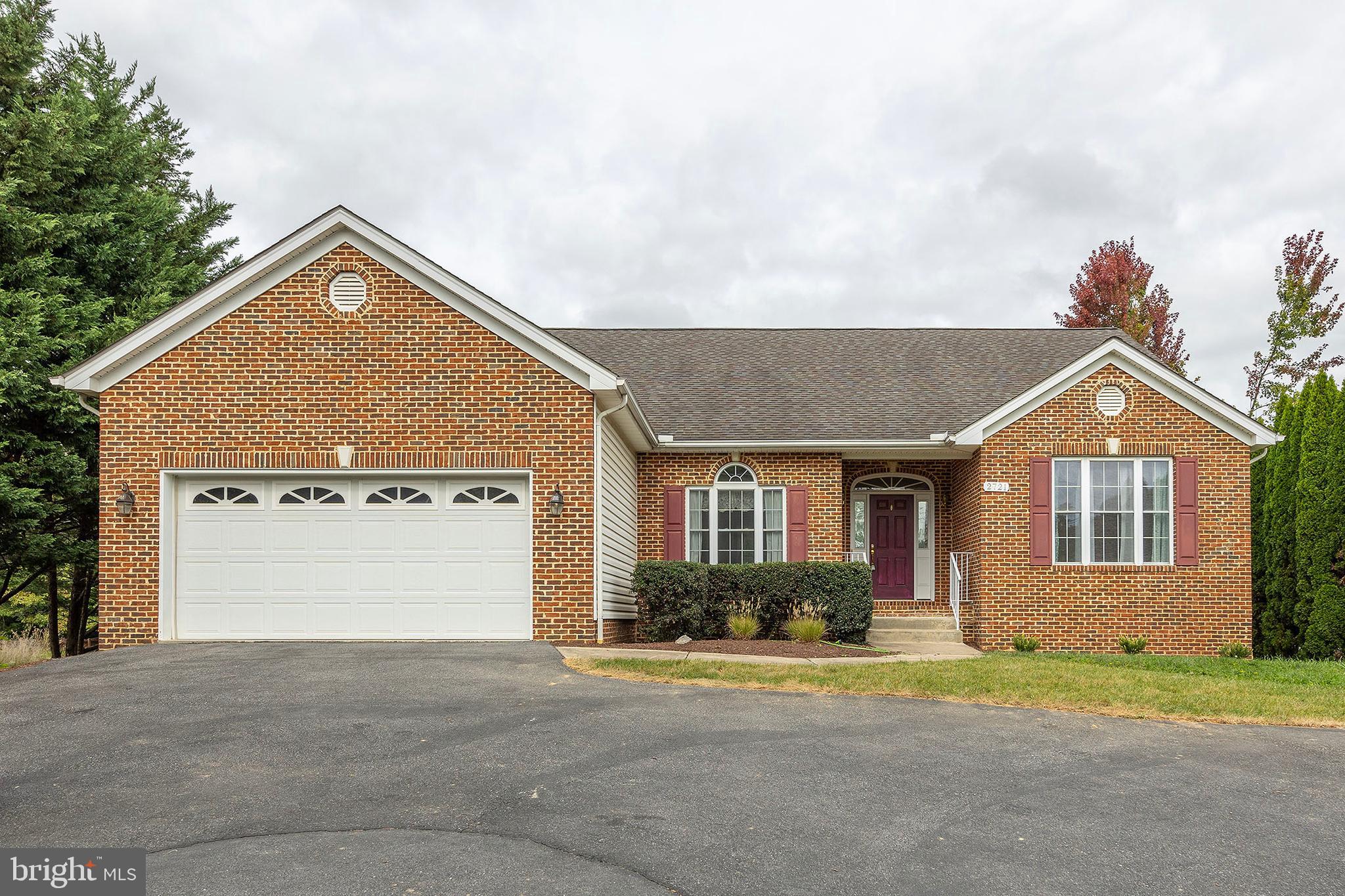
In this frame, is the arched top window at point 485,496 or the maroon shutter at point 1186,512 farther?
the maroon shutter at point 1186,512

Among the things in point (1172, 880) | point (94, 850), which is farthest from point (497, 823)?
point (1172, 880)

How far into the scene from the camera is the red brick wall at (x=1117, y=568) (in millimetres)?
15477

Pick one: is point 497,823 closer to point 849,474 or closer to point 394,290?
point 394,290

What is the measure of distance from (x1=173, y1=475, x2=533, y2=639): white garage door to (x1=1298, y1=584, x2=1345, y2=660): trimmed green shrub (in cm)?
1158

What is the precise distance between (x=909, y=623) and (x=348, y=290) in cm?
972

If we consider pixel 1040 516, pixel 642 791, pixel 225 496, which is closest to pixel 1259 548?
pixel 1040 516

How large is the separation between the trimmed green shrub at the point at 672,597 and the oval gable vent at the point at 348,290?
16.5ft

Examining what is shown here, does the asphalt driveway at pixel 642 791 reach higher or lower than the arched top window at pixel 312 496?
lower

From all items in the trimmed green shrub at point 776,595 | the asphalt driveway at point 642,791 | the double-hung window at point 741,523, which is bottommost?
the asphalt driveway at point 642,791

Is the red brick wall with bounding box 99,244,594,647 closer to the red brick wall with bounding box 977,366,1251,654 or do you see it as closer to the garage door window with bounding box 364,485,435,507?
the garage door window with bounding box 364,485,435,507

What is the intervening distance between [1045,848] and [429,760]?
149 inches

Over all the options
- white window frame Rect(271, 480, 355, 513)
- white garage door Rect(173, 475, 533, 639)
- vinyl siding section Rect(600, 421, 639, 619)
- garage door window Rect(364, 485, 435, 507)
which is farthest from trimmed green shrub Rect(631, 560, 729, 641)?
white window frame Rect(271, 480, 355, 513)

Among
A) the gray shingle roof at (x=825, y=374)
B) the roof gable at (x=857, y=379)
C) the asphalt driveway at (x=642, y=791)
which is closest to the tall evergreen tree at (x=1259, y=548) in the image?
the roof gable at (x=857, y=379)

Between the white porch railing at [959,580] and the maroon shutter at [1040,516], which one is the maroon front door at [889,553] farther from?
the maroon shutter at [1040,516]
